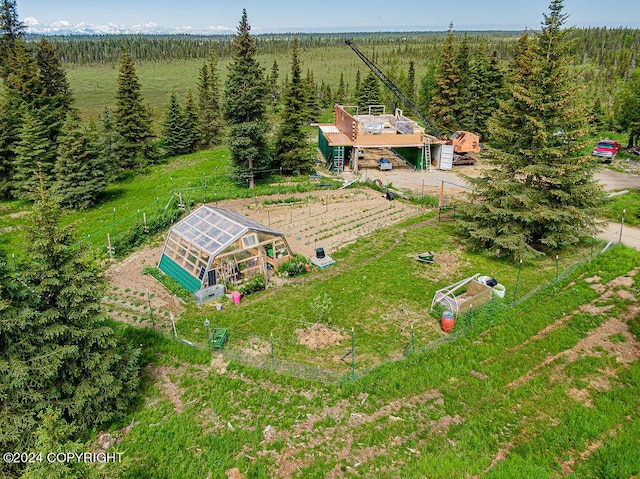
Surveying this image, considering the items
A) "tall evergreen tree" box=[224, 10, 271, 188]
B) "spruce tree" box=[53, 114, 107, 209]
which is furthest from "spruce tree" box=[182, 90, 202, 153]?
"tall evergreen tree" box=[224, 10, 271, 188]

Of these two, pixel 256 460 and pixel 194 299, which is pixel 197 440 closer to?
pixel 256 460

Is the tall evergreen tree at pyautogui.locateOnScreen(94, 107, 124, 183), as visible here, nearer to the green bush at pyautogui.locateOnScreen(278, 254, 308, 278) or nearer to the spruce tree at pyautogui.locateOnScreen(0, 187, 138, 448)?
the green bush at pyautogui.locateOnScreen(278, 254, 308, 278)

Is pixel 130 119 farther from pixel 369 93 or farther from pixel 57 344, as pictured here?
pixel 57 344

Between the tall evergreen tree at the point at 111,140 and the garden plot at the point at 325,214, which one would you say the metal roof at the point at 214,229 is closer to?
the garden plot at the point at 325,214

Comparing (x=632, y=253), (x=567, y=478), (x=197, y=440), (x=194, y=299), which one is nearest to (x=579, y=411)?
(x=567, y=478)

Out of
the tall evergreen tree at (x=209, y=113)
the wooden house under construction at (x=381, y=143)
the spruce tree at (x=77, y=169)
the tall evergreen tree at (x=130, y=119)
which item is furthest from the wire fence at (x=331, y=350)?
the tall evergreen tree at (x=209, y=113)

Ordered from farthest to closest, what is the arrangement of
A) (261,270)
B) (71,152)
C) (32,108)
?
(32,108), (71,152), (261,270)

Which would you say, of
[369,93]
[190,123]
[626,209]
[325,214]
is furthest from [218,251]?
[369,93]
